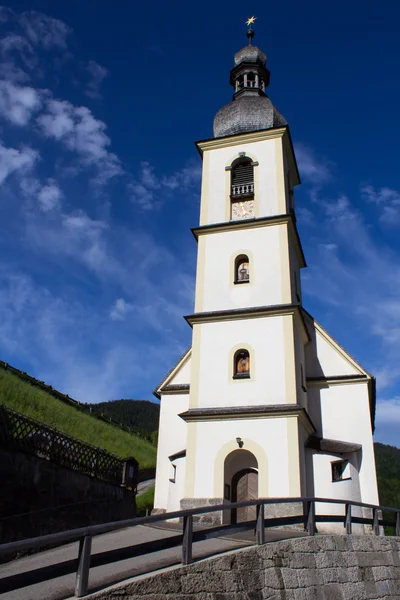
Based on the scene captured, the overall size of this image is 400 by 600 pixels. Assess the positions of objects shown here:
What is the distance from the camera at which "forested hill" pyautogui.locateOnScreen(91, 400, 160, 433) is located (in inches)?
2808

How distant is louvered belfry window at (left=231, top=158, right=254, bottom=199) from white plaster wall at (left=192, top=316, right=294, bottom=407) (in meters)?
5.54

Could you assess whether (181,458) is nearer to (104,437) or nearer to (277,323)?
(277,323)

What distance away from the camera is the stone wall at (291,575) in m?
5.66

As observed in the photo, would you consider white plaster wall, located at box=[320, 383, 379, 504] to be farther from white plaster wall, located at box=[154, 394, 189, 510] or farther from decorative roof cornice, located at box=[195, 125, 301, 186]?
decorative roof cornice, located at box=[195, 125, 301, 186]

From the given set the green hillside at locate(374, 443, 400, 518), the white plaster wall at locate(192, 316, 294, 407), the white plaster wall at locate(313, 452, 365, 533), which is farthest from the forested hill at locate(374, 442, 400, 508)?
the white plaster wall at locate(192, 316, 294, 407)

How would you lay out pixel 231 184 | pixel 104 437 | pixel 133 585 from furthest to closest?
pixel 104 437, pixel 231 184, pixel 133 585

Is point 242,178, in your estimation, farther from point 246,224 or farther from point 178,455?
point 178,455

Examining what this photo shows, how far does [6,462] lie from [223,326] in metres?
8.07

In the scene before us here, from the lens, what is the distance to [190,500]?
14.8m

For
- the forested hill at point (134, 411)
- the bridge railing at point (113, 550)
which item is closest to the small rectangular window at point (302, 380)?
the bridge railing at point (113, 550)

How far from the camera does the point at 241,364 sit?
54.6 ft

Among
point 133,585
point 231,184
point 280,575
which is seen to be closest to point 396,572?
point 280,575

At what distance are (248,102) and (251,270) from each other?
27.6 feet

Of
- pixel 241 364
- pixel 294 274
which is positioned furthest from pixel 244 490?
pixel 294 274
